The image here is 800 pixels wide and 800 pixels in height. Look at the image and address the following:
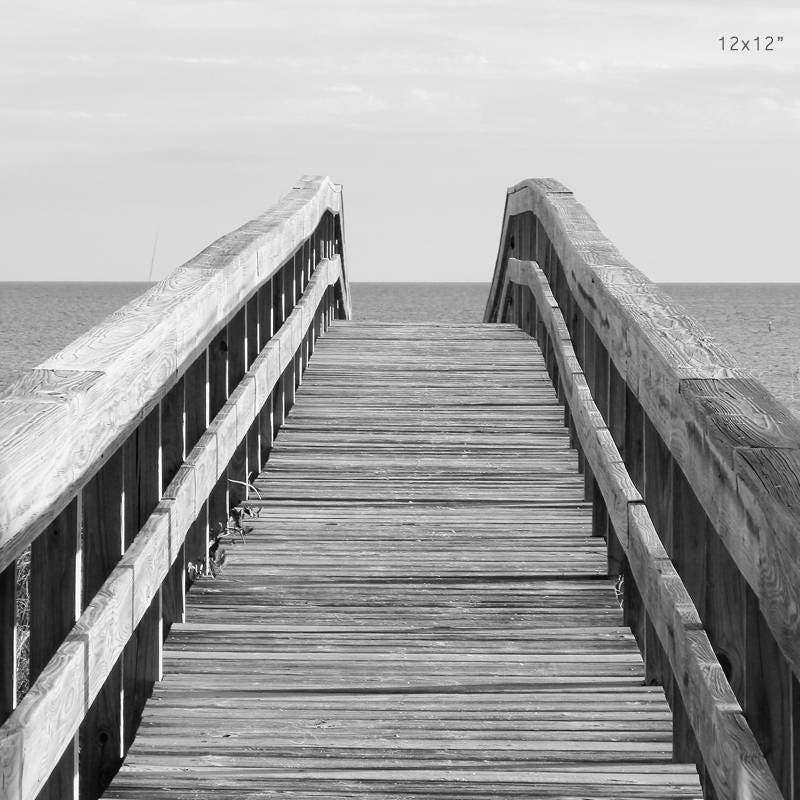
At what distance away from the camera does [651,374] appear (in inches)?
115

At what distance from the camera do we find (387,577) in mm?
4152

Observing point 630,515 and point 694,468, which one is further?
point 630,515

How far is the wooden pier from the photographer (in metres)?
2.10

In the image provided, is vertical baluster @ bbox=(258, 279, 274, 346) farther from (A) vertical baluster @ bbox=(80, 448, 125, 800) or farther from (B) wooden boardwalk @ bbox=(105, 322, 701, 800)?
(A) vertical baluster @ bbox=(80, 448, 125, 800)

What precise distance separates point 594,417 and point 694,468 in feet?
6.48

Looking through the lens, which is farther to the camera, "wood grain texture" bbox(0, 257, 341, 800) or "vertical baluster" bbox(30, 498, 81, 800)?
"vertical baluster" bbox(30, 498, 81, 800)

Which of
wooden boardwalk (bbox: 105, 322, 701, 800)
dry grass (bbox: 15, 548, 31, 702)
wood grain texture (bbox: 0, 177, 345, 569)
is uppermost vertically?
wood grain texture (bbox: 0, 177, 345, 569)

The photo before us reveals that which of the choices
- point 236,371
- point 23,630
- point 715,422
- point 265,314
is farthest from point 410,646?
point 23,630

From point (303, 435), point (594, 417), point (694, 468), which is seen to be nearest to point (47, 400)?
point (694, 468)

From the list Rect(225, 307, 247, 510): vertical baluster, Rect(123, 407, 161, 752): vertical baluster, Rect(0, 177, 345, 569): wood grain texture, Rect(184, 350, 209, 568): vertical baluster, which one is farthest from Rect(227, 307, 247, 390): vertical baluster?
Rect(123, 407, 161, 752): vertical baluster

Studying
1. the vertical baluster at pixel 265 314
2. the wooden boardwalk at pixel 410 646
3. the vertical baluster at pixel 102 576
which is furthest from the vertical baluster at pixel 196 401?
the vertical baluster at pixel 265 314

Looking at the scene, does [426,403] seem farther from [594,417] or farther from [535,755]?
[535,755]

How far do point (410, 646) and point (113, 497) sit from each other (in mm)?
1130

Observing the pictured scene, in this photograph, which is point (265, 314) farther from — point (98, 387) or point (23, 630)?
point (98, 387)
